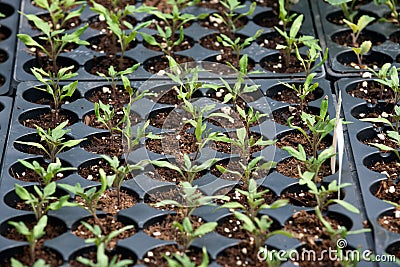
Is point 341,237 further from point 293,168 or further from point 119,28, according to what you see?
point 119,28

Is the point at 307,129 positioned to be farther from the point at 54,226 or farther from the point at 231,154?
the point at 54,226

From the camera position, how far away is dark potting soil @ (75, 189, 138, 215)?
163cm

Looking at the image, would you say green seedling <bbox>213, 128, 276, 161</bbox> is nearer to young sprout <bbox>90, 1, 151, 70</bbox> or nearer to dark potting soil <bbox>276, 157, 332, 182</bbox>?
dark potting soil <bbox>276, 157, 332, 182</bbox>

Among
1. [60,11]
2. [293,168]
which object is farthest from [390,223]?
[60,11]

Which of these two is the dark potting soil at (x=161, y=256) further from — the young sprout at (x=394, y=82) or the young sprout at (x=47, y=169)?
the young sprout at (x=394, y=82)

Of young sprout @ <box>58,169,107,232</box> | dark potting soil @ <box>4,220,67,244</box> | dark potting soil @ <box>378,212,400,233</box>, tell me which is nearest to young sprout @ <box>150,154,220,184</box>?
young sprout @ <box>58,169,107,232</box>

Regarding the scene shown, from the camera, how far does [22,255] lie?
1526 millimetres

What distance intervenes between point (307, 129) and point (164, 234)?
0.48 meters

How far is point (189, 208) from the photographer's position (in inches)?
62.2

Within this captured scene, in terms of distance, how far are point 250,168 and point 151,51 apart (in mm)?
621

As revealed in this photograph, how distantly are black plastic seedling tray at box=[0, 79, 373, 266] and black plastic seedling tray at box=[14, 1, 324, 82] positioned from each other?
0.06 m

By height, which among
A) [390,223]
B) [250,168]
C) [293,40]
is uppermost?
[293,40]

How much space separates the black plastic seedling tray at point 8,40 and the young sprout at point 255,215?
29.8 inches

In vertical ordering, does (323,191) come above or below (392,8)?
below
